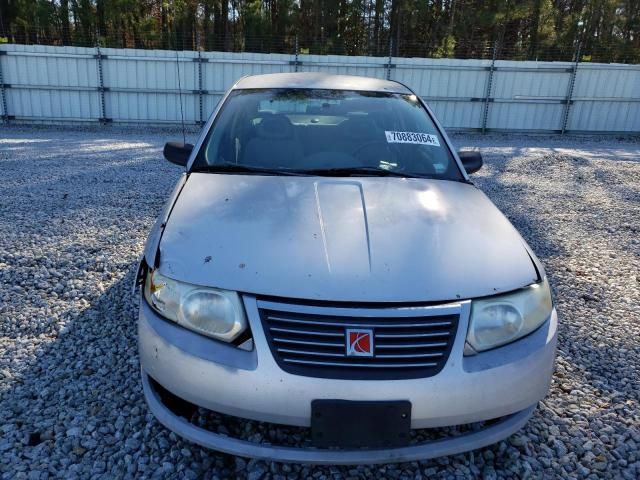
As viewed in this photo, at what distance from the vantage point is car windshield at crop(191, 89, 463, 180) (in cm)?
274

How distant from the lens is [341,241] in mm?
1935

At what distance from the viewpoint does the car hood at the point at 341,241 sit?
172 cm

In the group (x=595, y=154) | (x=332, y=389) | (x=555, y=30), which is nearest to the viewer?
(x=332, y=389)

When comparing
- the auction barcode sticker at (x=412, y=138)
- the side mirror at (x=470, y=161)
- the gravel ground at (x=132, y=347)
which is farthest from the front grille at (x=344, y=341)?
the side mirror at (x=470, y=161)

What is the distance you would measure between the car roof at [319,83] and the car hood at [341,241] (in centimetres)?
112

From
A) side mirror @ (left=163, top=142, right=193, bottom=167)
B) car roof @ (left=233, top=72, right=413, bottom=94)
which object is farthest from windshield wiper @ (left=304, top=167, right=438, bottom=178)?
car roof @ (left=233, top=72, right=413, bottom=94)

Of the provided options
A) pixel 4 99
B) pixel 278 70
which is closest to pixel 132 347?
pixel 278 70

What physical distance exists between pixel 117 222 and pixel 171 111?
949 cm

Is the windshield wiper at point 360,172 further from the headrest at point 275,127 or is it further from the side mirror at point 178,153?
the side mirror at point 178,153

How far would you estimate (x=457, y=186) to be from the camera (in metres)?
2.63

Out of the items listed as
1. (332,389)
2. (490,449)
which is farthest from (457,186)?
(332,389)

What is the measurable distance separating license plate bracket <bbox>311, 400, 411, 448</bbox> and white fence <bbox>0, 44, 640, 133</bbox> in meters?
12.9

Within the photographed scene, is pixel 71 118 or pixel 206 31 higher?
pixel 206 31

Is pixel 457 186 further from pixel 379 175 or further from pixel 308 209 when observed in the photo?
pixel 308 209
